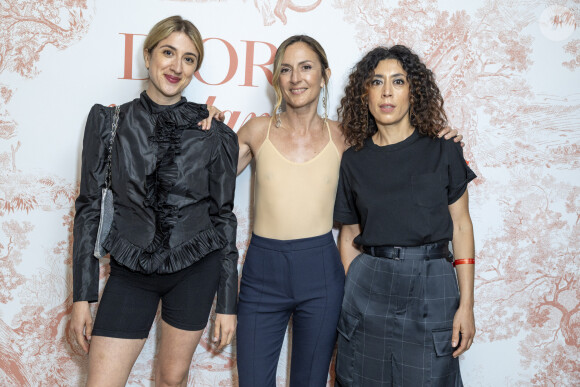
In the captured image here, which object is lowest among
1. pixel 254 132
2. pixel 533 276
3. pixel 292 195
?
pixel 533 276

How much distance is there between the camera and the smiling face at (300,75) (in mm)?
2182

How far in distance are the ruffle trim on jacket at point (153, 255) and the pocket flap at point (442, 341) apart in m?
0.94

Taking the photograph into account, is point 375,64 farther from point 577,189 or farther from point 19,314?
point 19,314

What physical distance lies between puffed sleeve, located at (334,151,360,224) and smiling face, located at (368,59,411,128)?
9.3 inches

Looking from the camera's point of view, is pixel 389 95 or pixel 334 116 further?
pixel 334 116

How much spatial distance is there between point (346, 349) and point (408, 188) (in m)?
0.70

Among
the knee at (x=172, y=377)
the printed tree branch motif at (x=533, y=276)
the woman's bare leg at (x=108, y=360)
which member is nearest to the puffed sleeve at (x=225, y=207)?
the knee at (x=172, y=377)

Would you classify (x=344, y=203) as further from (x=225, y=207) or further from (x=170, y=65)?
(x=170, y=65)

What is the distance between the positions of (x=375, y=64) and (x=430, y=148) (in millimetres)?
429

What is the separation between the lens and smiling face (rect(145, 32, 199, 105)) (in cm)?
194

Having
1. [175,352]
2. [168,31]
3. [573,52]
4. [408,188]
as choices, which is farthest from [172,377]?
[573,52]

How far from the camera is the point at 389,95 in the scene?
2.12 meters

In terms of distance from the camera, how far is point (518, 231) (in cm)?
257

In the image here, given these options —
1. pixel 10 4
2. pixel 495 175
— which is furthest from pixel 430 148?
pixel 10 4
